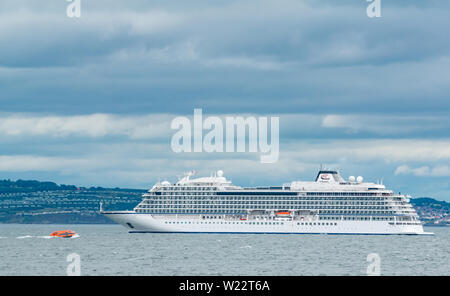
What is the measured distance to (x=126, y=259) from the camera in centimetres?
10144

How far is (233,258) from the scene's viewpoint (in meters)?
104

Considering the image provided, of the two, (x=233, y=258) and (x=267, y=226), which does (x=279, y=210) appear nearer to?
(x=267, y=226)

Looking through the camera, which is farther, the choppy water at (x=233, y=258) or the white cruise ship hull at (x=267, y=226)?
the white cruise ship hull at (x=267, y=226)

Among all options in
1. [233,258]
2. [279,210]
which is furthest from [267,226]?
[233,258]

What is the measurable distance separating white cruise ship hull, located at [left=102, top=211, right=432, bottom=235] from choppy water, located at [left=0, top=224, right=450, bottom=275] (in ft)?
68.8

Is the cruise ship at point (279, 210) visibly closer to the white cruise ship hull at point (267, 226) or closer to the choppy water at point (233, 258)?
Result: the white cruise ship hull at point (267, 226)

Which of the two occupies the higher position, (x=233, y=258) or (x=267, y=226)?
(x=267, y=226)

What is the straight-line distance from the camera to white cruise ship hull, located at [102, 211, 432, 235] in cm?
16838

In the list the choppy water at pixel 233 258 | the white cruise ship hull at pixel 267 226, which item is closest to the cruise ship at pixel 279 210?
the white cruise ship hull at pixel 267 226

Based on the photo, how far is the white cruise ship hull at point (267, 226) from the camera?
168 metres

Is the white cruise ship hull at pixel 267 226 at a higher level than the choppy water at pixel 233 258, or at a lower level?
higher

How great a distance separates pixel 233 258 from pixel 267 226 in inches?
2577
